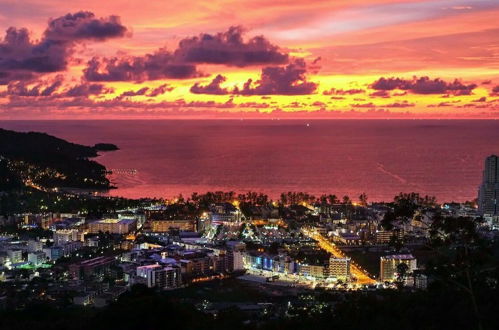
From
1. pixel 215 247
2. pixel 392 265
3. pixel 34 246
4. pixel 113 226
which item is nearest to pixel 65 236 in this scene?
pixel 34 246

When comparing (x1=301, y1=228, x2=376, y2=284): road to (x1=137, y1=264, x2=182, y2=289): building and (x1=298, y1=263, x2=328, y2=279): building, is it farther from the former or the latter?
Answer: (x1=137, y1=264, x2=182, y2=289): building

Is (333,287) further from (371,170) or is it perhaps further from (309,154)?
(309,154)

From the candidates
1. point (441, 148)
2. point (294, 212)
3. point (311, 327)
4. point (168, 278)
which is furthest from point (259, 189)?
point (441, 148)

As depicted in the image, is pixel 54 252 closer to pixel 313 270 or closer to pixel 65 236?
pixel 65 236

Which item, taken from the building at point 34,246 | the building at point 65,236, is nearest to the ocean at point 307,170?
the building at point 65,236

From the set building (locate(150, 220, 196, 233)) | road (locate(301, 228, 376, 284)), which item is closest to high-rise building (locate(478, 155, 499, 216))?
road (locate(301, 228, 376, 284))
